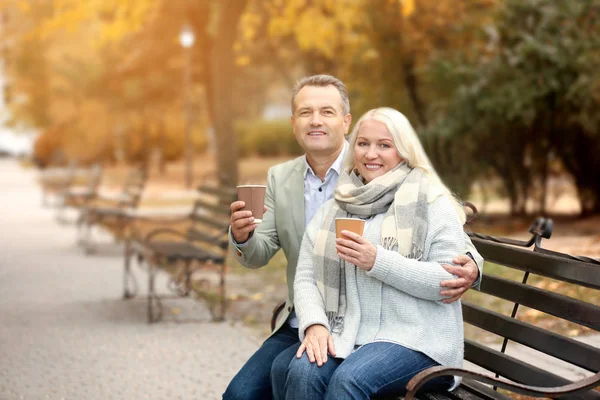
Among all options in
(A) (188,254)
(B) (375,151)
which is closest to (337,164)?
(B) (375,151)

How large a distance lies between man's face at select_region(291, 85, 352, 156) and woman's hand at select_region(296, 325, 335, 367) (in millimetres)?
862

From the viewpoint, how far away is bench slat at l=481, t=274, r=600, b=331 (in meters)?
3.11

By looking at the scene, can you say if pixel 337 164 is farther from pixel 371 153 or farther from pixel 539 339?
pixel 539 339

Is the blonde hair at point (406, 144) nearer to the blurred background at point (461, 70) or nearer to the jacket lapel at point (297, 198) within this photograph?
the jacket lapel at point (297, 198)

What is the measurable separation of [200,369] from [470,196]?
28.5 feet

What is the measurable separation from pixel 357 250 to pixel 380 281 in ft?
0.71

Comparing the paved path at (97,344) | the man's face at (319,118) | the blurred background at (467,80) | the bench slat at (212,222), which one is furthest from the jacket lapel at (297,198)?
the blurred background at (467,80)

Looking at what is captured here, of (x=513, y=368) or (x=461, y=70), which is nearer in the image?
(x=513, y=368)

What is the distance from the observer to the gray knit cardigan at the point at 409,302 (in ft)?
10.5

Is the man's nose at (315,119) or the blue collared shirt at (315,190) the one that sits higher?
the man's nose at (315,119)

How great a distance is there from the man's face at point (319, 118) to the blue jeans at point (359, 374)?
38.6 inches

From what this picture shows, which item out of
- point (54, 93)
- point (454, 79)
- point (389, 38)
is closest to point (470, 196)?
point (454, 79)

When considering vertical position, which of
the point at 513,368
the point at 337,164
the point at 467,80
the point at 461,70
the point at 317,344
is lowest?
the point at 513,368

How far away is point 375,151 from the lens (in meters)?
3.44
